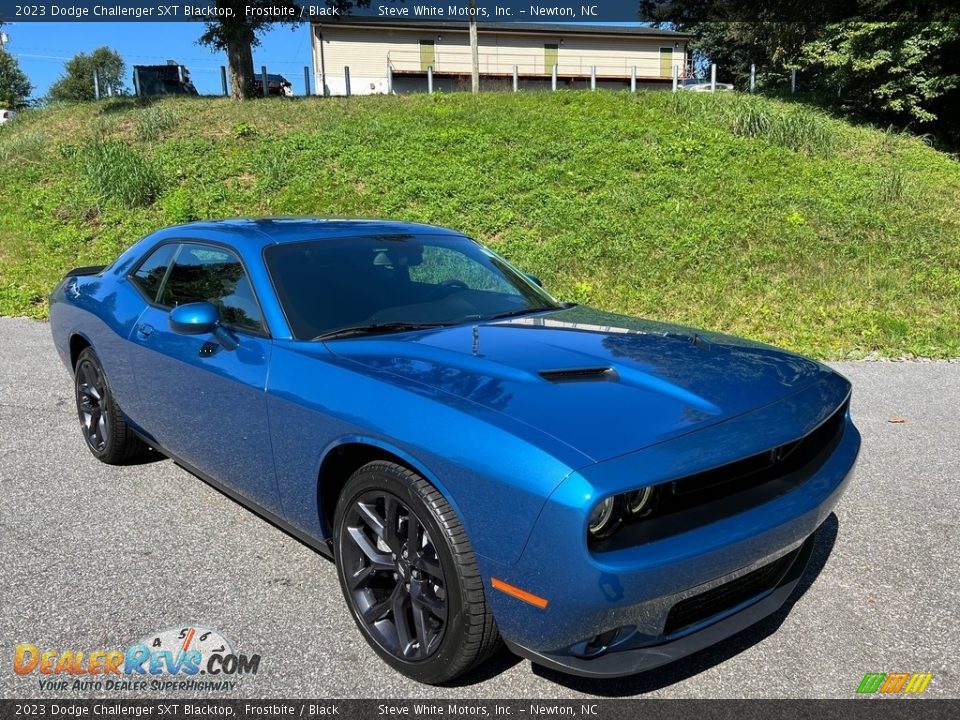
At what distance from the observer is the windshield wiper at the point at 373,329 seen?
307cm

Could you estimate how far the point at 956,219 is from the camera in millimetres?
11234

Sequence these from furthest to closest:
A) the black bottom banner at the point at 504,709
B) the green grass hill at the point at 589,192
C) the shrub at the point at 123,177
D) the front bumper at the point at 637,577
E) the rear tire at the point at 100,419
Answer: the shrub at the point at 123,177 → the green grass hill at the point at 589,192 → the rear tire at the point at 100,419 → the black bottom banner at the point at 504,709 → the front bumper at the point at 637,577

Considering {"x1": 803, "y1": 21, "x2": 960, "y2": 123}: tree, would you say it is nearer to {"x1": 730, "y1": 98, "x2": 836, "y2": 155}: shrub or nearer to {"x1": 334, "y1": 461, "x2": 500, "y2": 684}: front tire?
{"x1": 730, "y1": 98, "x2": 836, "y2": 155}: shrub

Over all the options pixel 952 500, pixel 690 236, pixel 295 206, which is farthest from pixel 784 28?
pixel 952 500

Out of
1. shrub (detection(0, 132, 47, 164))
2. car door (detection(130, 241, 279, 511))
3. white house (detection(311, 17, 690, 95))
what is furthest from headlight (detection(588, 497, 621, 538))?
white house (detection(311, 17, 690, 95))

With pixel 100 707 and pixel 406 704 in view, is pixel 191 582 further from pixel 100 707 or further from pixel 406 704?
pixel 406 704

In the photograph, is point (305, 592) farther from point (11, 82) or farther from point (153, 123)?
point (11, 82)

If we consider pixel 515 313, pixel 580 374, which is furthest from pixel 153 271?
pixel 580 374

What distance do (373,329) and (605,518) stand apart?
1451 millimetres

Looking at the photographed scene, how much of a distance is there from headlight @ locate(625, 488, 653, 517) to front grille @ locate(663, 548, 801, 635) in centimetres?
29

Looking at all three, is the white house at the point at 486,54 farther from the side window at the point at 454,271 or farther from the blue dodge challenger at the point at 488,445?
the blue dodge challenger at the point at 488,445

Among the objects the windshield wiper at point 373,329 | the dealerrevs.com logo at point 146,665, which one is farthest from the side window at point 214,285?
the dealerrevs.com logo at point 146,665

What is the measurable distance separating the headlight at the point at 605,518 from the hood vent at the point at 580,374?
544 mm

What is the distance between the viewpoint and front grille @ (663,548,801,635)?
228cm
